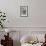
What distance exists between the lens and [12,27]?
3.60 metres

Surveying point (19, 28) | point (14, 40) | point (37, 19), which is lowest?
point (14, 40)

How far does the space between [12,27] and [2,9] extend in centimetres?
55

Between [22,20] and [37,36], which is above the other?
[22,20]

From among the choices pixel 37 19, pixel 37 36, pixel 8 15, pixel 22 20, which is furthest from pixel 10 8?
pixel 37 36

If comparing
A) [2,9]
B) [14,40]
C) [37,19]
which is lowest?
[14,40]

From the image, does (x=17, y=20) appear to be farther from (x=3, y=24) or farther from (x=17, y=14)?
(x=3, y=24)

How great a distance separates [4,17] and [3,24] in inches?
7.1

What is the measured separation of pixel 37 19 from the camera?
3.62 m

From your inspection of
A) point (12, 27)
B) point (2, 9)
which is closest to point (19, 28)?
point (12, 27)

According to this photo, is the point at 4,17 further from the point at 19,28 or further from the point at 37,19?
the point at 37,19

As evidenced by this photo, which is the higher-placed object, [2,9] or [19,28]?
[2,9]

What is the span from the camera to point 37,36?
3551mm

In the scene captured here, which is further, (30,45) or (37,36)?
(37,36)

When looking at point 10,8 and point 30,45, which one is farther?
point 10,8
